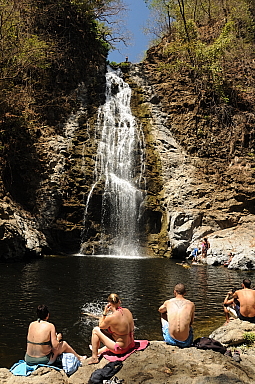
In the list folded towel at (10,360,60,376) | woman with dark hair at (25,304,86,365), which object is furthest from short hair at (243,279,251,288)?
folded towel at (10,360,60,376)

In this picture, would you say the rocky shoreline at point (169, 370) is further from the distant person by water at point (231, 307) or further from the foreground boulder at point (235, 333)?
the distant person by water at point (231, 307)

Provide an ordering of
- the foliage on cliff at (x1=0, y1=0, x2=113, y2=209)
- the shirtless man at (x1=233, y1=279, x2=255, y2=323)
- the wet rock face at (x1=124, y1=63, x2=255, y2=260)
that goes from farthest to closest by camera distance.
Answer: the foliage on cliff at (x1=0, y1=0, x2=113, y2=209), the wet rock face at (x1=124, y1=63, x2=255, y2=260), the shirtless man at (x1=233, y1=279, x2=255, y2=323)

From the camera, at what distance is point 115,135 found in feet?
87.2

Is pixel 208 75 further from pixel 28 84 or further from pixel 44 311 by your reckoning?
pixel 44 311

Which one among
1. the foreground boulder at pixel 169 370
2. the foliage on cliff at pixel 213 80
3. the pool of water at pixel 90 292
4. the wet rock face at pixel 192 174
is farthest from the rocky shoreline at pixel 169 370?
the foliage on cliff at pixel 213 80

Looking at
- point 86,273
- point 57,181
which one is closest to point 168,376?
point 86,273

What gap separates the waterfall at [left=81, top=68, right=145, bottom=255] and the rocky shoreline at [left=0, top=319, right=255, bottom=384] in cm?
1728

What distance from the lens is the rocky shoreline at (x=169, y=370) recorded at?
402cm

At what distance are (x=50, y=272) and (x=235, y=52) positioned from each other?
26.3 metres

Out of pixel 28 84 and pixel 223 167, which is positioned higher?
pixel 28 84

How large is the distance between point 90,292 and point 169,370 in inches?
287

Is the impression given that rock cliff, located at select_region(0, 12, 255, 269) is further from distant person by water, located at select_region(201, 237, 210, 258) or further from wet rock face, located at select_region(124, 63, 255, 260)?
distant person by water, located at select_region(201, 237, 210, 258)

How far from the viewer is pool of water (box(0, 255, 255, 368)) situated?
7.71 m

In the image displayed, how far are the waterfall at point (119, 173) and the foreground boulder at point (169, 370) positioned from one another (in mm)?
17319
